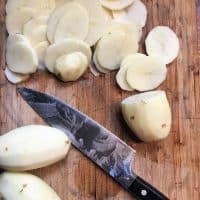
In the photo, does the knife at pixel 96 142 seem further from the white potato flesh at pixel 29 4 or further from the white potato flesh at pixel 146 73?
the white potato flesh at pixel 29 4

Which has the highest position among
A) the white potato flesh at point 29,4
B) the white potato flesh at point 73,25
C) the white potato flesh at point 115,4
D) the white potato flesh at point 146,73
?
the white potato flesh at point 29,4

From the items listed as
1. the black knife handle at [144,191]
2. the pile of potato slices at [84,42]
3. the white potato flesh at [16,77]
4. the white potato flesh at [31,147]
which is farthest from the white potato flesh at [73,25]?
the black knife handle at [144,191]

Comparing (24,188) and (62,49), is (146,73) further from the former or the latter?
(24,188)

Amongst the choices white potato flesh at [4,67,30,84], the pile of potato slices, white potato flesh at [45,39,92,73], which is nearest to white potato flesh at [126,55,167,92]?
the pile of potato slices

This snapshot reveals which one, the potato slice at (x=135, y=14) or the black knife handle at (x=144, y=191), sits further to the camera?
the potato slice at (x=135, y=14)

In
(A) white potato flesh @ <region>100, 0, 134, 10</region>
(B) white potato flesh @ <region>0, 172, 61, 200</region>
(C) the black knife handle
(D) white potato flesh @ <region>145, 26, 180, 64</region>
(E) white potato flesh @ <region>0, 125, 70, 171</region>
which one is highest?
(A) white potato flesh @ <region>100, 0, 134, 10</region>

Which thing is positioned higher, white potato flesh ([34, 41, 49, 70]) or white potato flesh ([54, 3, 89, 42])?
white potato flesh ([54, 3, 89, 42])

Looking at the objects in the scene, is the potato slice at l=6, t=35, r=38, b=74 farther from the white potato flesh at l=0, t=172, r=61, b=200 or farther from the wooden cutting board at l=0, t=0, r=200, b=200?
the white potato flesh at l=0, t=172, r=61, b=200

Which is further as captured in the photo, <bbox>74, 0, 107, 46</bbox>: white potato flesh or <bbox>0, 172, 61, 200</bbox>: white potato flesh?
<bbox>74, 0, 107, 46</bbox>: white potato flesh
